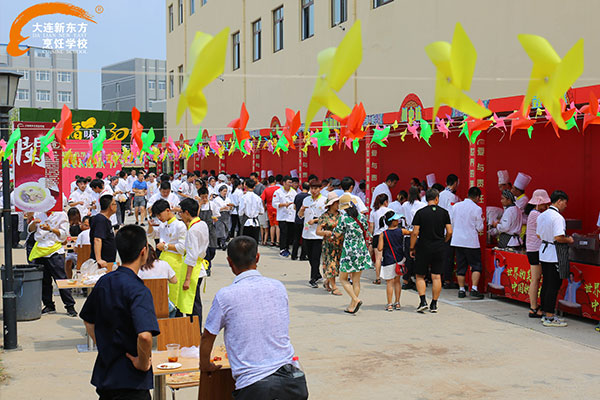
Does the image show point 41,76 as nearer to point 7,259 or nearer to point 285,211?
point 285,211

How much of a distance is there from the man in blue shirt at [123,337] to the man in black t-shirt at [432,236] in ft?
21.4

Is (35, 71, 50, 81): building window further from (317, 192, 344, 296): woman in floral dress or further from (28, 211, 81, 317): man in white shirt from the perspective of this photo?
(317, 192, 344, 296): woman in floral dress

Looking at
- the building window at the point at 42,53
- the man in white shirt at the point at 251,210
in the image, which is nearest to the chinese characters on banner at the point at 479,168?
the man in white shirt at the point at 251,210

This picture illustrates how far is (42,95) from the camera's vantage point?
82000mm

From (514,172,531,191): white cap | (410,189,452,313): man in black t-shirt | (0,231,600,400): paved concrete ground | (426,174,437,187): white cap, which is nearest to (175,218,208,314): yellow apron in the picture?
(0,231,600,400): paved concrete ground

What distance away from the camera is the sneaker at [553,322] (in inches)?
363

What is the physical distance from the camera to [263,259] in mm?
15992

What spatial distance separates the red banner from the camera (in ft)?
30.1

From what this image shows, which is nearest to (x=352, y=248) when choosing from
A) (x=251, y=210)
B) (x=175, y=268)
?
(x=175, y=268)

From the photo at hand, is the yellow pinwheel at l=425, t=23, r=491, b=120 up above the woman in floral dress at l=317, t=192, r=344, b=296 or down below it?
above

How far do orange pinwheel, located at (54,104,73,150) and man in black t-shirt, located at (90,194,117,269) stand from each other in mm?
985

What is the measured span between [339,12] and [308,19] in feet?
7.57

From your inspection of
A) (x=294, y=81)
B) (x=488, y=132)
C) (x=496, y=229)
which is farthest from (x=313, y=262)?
(x=294, y=81)

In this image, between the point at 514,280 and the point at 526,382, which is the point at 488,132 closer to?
the point at 514,280
